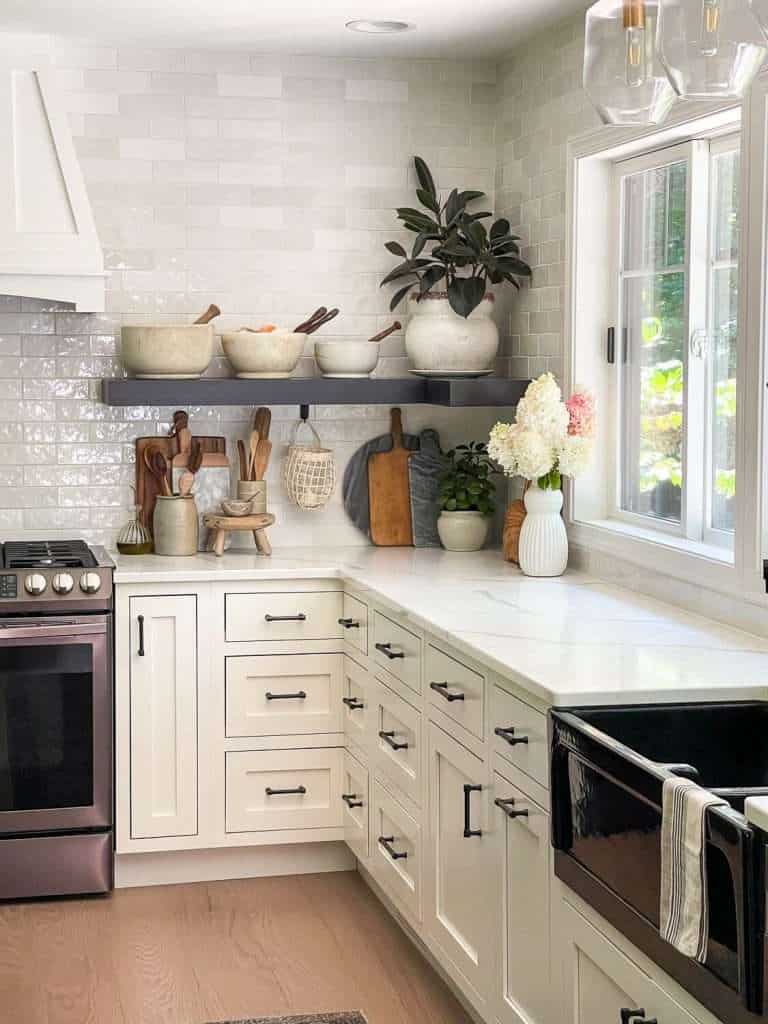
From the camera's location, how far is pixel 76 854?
166 inches

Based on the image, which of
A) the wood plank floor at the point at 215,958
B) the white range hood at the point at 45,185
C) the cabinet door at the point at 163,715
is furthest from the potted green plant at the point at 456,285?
the wood plank floor at the point at 215,958

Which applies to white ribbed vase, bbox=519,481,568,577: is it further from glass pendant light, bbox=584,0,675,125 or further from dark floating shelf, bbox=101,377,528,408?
glass pendant light, bbox=584,0,675,125

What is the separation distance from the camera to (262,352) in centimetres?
458

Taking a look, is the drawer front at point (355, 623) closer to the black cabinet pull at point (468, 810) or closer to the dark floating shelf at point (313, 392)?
the dark floating shelf at point (313, 392)

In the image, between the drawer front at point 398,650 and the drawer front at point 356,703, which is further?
the drawer front at point 356,703

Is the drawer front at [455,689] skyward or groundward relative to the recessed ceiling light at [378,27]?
groundward

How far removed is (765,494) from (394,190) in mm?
2193

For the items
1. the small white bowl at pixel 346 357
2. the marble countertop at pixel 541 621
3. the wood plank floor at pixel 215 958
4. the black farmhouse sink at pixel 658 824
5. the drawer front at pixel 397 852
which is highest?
the small white bowl at pixel 346 357

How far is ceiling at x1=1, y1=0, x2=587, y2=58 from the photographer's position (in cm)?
407

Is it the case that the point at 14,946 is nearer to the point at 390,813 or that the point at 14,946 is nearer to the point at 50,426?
the point at 390,813

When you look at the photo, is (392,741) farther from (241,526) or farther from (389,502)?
(389,502)

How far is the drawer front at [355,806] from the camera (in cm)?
415

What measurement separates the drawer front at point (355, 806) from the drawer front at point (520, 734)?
1240 millimetres

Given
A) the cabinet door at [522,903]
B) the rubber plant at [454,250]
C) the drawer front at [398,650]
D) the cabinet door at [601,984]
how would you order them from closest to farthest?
the cabinet door at [601,984] → the cabinet door at [522,903] → the drawer front at [398,650] → the rubber plant at [454,250]
